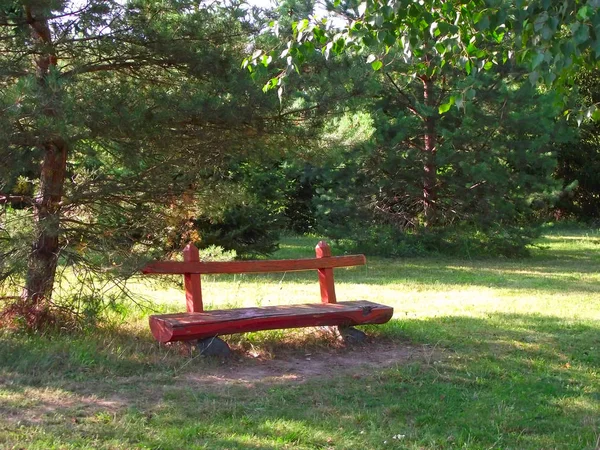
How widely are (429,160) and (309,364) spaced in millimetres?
11792

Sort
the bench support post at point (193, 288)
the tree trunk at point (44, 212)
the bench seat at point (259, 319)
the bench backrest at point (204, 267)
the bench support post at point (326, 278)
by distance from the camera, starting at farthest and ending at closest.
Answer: the bench support post at point (326, 278)
the bench support post at point (193, 288)
the bench backrest at point (204, 267)
the tree trunk at point (44, 212)
the bench seat at point (259, 319)

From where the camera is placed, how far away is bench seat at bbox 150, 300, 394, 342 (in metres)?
6.28

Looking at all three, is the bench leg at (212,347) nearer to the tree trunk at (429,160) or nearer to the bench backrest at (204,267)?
the bench backrest at (204,267)

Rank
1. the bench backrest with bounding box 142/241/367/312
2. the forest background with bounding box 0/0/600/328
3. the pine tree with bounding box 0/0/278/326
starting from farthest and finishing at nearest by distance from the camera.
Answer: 1. the bench backrest with bounding box 142/241/367/312
2. the pine tree with bounding box 0/0/278/326
3. the forest background with bounding box 0/0/600/328

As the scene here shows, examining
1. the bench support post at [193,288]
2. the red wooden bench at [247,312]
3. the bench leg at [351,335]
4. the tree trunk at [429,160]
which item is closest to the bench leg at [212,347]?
the red wooden bench at [247,312]

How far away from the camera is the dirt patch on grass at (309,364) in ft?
19.9

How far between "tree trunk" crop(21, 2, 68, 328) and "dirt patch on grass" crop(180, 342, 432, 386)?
1.73 metres

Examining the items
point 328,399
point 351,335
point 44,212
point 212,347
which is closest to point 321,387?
point 328,399

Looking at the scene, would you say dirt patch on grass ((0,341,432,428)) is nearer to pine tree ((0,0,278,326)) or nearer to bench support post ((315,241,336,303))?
bench support post ((315,241,336,303))

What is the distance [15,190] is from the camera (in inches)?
308

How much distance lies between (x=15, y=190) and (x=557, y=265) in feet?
40.5

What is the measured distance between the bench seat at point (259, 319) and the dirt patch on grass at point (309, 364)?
0.29m

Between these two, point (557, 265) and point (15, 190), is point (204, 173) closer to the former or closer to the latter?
point (15, 190)

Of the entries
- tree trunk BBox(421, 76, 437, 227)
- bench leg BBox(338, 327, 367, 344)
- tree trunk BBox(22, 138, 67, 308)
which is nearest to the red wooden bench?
bench leg BBox(338, 327, 367, 344)
